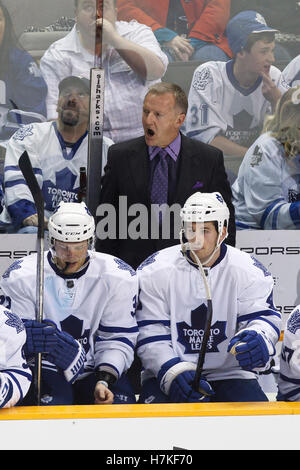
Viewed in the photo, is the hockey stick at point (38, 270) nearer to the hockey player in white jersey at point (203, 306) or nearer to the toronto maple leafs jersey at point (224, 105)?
the hockey player in white jersey at point (203, 306)

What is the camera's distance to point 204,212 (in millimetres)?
3574

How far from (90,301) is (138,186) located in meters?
0.72

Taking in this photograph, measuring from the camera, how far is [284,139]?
450 cm

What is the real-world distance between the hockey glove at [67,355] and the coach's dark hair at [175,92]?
1.28m

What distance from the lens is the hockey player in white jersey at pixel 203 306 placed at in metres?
3.54

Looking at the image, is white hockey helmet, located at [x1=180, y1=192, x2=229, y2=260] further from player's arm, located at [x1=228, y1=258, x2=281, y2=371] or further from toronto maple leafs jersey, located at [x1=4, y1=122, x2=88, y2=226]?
toronto maple leafs jersey, located at [x1=4, y1=122, x2=88, y2=226]

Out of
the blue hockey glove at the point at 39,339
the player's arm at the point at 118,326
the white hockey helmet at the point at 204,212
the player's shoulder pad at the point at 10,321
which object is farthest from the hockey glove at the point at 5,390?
the white hockey helmet at the point at 204,212

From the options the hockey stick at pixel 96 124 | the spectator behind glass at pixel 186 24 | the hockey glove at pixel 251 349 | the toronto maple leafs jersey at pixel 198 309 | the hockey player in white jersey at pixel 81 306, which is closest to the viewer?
the hockey glove at pixel 251 349

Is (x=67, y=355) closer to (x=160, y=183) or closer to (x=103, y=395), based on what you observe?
(x=103, y=395)

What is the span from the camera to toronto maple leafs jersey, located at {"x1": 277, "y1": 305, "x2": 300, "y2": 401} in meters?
3.36

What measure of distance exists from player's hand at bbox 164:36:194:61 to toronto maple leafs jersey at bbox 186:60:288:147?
0.09 metres

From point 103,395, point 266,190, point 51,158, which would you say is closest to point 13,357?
point 103,395

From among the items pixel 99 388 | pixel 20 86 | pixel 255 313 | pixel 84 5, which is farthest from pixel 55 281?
pixel 84 5

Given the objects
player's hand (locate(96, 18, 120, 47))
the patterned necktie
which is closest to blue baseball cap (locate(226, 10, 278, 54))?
player's hand (locate(96, 18, 120, 47))
